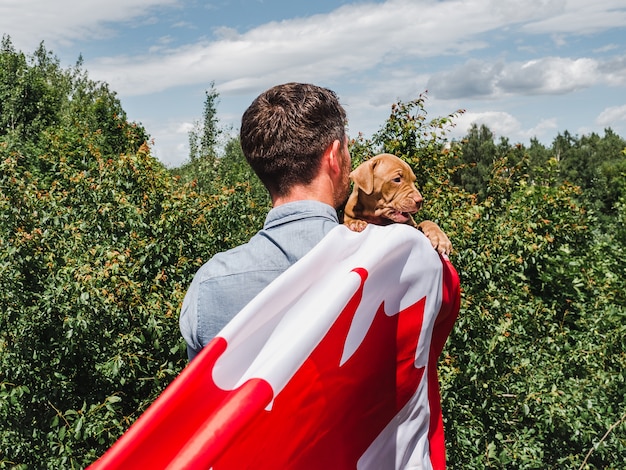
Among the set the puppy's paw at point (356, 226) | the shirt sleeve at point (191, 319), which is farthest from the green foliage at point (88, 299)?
the shirt sleeve at point (191, 319)

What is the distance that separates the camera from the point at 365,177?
12.9 feet

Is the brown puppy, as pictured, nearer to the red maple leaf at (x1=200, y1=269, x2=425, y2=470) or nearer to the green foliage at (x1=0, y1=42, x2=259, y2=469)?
the red maple leaf at (x1=200, y1=269, x2=425, y2=470)

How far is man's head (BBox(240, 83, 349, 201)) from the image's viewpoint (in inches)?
77.1

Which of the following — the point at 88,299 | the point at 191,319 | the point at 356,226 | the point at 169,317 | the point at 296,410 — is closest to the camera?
the point at 296,410

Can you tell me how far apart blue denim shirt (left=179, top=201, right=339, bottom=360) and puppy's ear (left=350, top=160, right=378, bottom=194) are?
1.90 m

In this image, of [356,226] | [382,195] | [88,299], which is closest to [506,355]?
[382,195]

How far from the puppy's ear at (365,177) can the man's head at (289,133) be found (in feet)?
6.10

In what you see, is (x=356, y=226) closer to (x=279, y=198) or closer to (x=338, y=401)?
(x=279, y=198)

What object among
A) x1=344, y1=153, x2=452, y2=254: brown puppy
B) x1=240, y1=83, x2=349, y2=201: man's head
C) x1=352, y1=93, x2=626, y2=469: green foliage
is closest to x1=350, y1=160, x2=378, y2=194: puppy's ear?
x1=344, y1=153, x2=452, y2=254: brown puppy

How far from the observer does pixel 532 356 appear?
22.9ft

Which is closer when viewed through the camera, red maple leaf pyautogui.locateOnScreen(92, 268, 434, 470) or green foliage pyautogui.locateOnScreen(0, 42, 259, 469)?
red maple leaf pyautogui.locateOnScreen(92, 268, 434, 470)

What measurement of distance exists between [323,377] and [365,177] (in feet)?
7.22

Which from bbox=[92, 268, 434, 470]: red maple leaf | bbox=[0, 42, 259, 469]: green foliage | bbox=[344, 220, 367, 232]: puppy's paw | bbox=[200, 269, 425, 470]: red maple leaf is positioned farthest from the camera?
bbox=[0, 42, 259, 469]: green foliage

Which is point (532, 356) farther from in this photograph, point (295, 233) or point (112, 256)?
point (295, 233)
